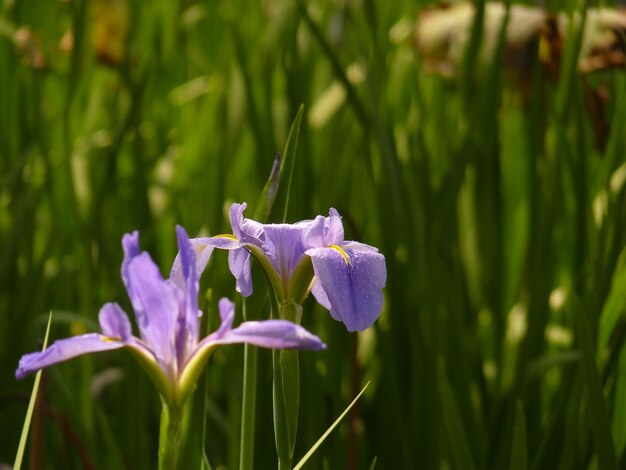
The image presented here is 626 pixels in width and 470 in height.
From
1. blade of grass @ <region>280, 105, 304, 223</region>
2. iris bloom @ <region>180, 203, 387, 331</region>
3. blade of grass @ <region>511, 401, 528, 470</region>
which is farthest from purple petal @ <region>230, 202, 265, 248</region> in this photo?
blade of grass @ <region>511, 401, 528, 470</region>

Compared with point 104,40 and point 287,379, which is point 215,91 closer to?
point 104,40

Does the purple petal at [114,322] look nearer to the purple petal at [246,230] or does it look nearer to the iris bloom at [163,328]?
the iris bloom at [163,328]

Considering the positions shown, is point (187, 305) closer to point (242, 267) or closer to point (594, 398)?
point (242, 267)

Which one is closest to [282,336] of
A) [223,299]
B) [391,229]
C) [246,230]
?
[223,299]

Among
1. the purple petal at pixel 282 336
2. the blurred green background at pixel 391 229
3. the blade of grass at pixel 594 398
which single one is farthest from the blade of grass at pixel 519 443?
the purple petal at pixel 282 336

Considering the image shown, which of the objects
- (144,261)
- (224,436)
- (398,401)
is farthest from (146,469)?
(144,261)

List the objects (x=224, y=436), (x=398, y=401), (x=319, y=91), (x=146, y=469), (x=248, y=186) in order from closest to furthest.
Answer: 1. (x=398, y=401)
2. (x=146, y=469)
3. (x=224, y=436)
4. (x=248, y=186)
5. (x=319, y=91)
